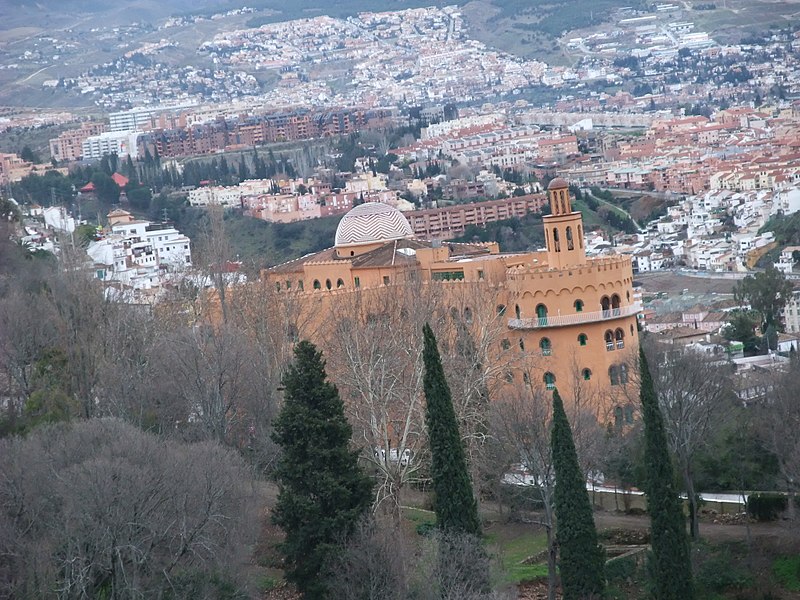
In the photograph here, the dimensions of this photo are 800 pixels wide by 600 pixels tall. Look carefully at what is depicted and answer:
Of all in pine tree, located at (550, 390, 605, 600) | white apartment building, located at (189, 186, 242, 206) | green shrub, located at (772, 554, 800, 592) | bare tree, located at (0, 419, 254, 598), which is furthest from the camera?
white apartment building, located at (189, 186, 242, 206)

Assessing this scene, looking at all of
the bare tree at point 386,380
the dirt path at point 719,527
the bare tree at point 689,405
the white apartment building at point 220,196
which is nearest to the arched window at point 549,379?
the bare tree at point 386,380

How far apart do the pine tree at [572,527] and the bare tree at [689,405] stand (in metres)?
3.44

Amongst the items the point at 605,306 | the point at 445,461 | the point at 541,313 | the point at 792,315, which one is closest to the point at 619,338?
the point at 605,306

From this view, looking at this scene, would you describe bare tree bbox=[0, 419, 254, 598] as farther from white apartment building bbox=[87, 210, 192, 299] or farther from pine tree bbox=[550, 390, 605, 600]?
white apartment building bbox=[87, 210, 192, 299]

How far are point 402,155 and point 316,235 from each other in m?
46.5

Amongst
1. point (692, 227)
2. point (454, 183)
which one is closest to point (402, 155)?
point (454, 183)

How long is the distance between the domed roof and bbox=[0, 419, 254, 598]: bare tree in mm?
18260

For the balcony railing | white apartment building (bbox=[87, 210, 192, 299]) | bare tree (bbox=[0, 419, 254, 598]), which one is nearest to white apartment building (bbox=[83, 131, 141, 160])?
white apartment building (bbox=[87, 210, 192, 299])

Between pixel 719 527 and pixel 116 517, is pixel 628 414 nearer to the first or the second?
pixel 719 527

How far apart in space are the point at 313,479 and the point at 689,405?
8157 millimetres

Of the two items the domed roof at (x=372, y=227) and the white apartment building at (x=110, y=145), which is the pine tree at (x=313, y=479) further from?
the white apartment building at (x=110, y=145)

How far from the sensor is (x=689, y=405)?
30.0 metres

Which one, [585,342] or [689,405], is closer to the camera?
[689,405]

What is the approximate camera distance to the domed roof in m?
43.3
